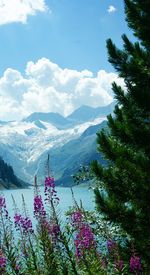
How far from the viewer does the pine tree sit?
11.8 meters

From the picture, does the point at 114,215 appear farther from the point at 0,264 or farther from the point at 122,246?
the point at 0,264

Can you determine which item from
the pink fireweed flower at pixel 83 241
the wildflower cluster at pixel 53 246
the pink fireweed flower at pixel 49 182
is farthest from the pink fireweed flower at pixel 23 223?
the pink fireweed flower at pixel 49 182

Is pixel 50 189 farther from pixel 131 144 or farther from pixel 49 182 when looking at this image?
pixel 131 144

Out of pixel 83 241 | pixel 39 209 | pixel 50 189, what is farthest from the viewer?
pixel 83 241

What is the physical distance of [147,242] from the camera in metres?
11.6

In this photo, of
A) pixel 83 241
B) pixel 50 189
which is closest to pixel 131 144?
pixel 83 241

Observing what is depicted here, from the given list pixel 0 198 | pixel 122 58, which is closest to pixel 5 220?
pixel 0 198

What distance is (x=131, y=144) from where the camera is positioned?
13344 millimetres

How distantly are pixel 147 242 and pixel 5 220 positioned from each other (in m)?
3.93

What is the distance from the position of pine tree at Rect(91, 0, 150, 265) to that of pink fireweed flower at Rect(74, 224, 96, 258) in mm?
736

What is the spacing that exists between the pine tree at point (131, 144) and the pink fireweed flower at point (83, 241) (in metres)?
0.74

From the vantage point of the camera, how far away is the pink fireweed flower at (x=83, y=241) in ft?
38.5

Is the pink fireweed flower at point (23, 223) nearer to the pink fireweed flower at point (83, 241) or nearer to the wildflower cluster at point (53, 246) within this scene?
the wildflower cluster at point (53, 246)

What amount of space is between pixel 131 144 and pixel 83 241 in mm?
3334
